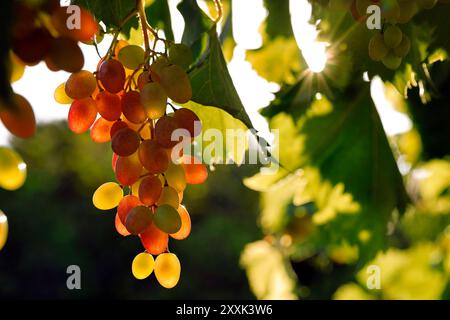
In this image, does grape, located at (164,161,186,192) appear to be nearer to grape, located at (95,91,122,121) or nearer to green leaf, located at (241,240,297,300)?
grape, located at (95,91,122,121)

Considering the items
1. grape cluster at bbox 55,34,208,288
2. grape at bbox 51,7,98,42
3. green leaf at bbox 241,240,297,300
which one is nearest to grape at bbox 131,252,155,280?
grape cluster at bbox 55,34,208,288

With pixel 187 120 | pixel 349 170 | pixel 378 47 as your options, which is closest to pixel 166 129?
pixel 187 120

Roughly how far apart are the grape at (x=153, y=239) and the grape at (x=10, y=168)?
0.17 metres

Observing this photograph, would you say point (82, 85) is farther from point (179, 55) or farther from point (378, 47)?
point (378, 47)

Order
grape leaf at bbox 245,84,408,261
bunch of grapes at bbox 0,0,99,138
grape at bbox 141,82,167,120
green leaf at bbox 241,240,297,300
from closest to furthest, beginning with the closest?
bunch of grapes at bbox 0,0,99,138 < grape at bbox 141,82,167,120 < grape leaf at bbox 245,84,408,261 < green leaf at bbox 241,240,297,300

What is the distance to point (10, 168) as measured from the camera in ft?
1.38

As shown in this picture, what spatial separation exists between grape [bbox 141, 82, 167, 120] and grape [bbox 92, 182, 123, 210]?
100 millimetres

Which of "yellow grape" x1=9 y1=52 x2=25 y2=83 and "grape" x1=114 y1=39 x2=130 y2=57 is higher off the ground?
"grape" x1=114 y1=39 x2=130 y2=57

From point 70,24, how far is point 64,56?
0.02 metres

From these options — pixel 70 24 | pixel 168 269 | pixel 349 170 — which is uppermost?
pixel 349 170

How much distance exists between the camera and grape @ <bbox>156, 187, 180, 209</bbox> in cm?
59

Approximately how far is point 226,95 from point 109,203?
16cm

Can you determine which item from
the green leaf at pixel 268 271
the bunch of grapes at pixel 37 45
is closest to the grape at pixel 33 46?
the bunch of grapes at pixel 37 45

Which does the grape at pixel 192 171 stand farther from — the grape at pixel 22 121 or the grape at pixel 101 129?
the grape at pixel 22 121
